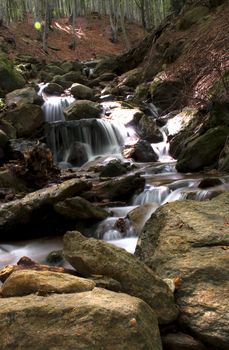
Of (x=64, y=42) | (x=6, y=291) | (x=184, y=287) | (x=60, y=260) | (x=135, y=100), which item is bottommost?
(x=60, y=260)

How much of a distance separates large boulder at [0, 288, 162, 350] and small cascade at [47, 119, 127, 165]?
11672 mm

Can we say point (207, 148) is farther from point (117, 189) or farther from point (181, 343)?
point (181, 343)

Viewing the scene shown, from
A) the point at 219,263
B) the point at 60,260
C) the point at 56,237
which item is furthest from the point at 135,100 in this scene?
the point at 219,263

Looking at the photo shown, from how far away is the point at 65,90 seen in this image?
21.0 m

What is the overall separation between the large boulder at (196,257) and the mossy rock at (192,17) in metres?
16.7

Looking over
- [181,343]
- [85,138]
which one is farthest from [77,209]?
[85,138]

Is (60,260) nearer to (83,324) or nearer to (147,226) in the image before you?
(147,226)

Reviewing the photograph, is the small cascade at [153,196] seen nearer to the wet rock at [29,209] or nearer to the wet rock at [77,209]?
the wet rock at [77,209]

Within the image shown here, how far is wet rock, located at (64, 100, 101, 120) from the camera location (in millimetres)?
16609

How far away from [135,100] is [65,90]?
4014 mm

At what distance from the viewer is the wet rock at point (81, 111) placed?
1661 centimetres

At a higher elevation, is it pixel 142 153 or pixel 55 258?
pixel 142 153

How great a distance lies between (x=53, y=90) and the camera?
20297mm

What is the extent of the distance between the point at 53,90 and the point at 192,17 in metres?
7.44
